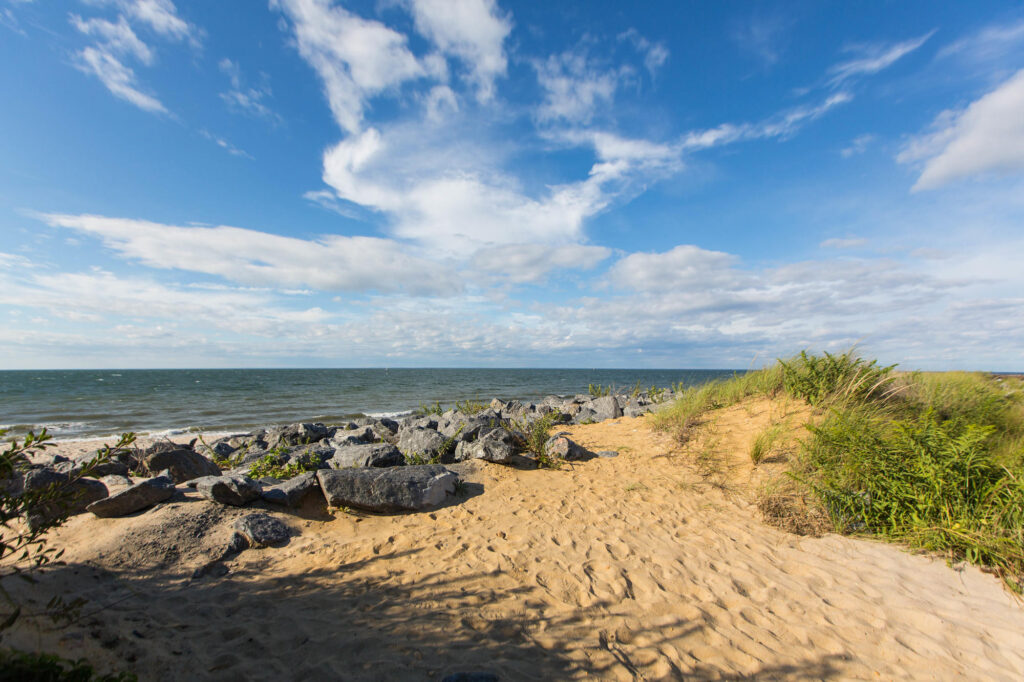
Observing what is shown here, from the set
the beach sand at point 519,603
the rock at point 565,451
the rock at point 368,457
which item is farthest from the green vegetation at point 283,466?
the rock at point 565,451

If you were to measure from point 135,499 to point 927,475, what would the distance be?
28.5ft

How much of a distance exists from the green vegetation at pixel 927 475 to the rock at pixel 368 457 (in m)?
5.51

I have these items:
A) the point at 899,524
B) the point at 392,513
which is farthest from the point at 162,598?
the point at 899,524

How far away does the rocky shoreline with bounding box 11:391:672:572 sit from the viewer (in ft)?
15.0

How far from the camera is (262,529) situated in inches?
173

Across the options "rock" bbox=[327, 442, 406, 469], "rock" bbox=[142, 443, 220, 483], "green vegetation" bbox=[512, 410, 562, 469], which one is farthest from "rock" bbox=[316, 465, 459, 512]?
"rock" bbox=[142, 443, 220, 483]

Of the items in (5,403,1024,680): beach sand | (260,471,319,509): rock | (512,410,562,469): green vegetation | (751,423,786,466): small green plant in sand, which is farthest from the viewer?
(512,410,562,469): green vegetation

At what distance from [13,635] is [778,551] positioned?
6.19 meters

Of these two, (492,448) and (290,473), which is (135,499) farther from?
(492,448)

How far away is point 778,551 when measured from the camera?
461cm

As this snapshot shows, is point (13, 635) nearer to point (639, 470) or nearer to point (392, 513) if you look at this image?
point (392, 513)

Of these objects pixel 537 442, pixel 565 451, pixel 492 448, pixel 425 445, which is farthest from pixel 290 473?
pixel 565 451

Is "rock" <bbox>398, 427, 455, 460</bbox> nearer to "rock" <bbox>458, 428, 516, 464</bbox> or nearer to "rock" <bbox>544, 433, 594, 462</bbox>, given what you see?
"rock" <bbox>458, 428, 516, 464</bbox>

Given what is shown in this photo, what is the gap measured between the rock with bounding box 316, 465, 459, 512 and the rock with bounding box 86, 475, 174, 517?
1.65 meters
